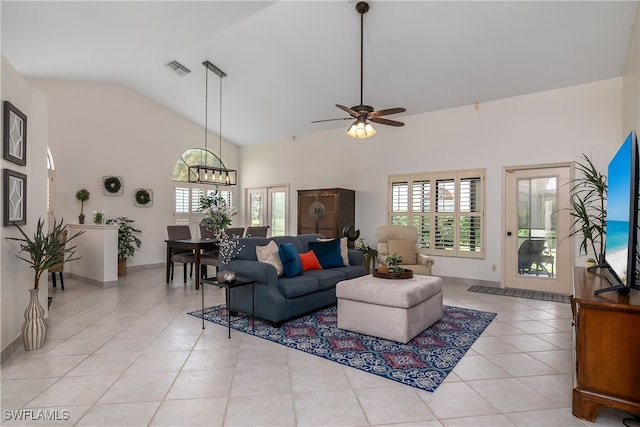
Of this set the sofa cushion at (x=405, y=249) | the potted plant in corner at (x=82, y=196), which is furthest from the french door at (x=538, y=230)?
the potted plant in corner at (x=82, y=196)

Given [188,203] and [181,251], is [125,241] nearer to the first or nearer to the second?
[181,251]

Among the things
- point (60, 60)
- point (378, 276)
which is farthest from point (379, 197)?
point (60, 60)

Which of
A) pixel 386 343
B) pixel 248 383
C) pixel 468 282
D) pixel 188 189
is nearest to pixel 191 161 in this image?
pixel 188 189

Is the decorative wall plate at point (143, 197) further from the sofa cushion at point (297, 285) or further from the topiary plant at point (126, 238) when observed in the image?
the sofa cushion at point (297, 285)

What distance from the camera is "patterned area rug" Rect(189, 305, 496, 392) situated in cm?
267

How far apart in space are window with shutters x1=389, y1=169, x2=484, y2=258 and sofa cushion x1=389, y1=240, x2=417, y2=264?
0.78 metres

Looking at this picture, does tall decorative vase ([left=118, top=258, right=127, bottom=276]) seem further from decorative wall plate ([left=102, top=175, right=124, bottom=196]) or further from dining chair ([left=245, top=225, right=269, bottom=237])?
dining chair ([left=245, top=225, right=269, bottom=237])

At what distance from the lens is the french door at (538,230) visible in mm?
5145

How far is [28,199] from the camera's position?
3291 millimetres

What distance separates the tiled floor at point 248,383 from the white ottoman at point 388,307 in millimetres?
540

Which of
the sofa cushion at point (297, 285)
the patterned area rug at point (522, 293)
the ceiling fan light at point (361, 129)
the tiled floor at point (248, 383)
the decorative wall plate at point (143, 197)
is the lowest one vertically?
the tiled floor at point (248, 383)

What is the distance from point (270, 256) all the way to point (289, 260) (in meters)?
0.23

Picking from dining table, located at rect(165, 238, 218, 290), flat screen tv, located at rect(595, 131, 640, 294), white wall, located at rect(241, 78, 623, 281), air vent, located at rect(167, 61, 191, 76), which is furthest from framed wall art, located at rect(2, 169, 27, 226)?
white wall, located at rect(241, 78, 623, 281)

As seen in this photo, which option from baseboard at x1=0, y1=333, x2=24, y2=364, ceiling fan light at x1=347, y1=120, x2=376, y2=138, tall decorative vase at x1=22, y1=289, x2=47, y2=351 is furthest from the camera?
Result: ceiling fan light at x1=347, y1=120, x2=376, y2=138
